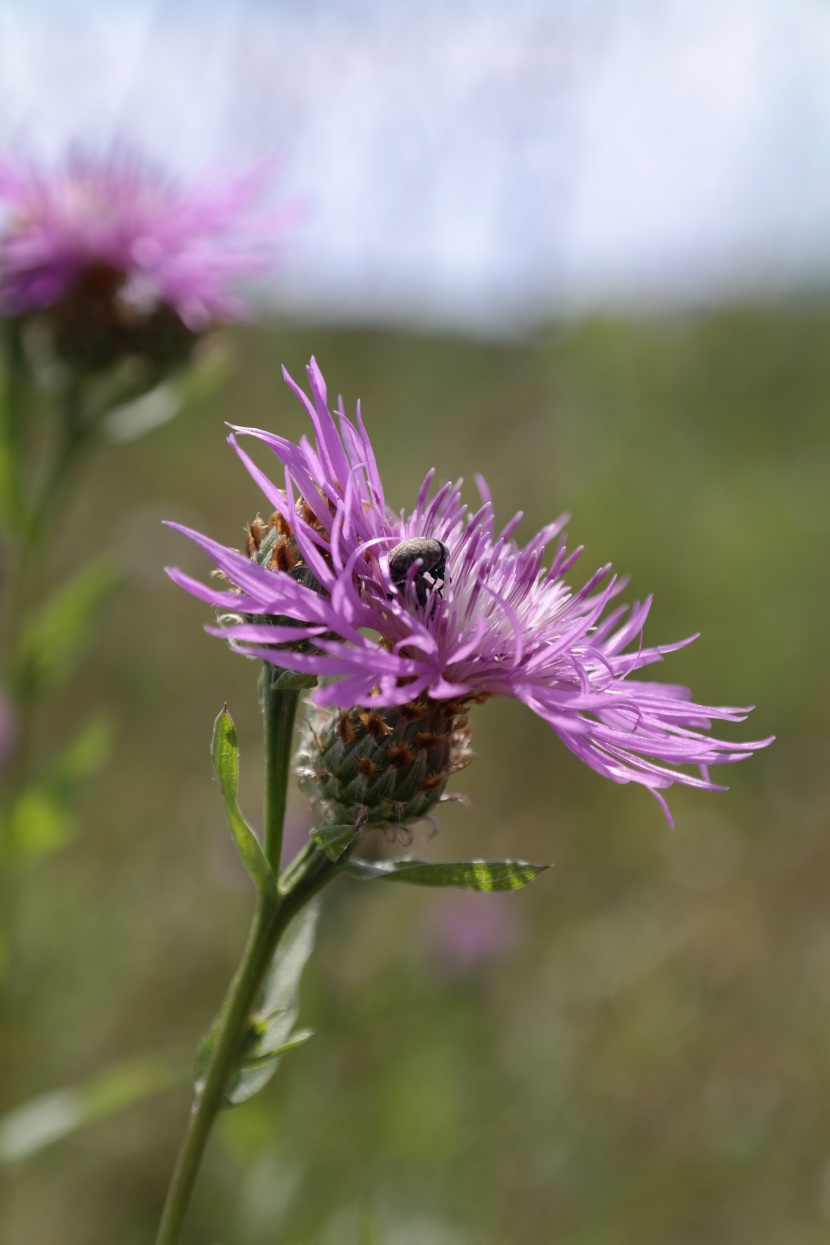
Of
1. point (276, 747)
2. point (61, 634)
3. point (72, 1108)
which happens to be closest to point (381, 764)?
point (276, 747)

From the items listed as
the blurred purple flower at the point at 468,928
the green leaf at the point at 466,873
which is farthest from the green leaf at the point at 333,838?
the blurred purple flower at the point at 468,928

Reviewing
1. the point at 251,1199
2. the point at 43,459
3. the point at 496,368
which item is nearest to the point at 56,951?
the point at 251,1199

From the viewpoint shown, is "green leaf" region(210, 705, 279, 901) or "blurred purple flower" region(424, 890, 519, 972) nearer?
"green leaf" region(210, 705, 279, 901)

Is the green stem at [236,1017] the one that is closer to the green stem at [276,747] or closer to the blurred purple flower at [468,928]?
the green stem at [276,747]

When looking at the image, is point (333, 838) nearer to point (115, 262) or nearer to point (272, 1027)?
point (272, 1027)

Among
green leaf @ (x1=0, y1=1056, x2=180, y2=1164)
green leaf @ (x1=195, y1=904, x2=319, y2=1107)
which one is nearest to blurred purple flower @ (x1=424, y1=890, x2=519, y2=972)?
green leaf @ (x1=0, y1=1056, x2=180, y2=1164)

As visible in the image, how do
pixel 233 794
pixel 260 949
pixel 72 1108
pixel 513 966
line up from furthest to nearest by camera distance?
pixel 513 966 < pixel 72 1108 < pixel 260 949 < pixel 233 794

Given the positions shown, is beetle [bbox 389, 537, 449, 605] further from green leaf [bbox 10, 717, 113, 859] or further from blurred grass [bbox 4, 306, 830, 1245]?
green leaf [bbox 10, 717, 113, 859]
